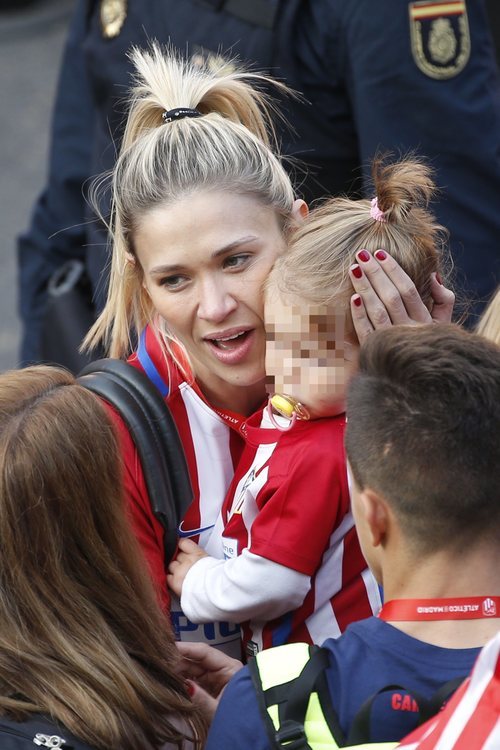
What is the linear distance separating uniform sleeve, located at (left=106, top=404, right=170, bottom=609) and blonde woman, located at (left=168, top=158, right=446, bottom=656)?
4cm

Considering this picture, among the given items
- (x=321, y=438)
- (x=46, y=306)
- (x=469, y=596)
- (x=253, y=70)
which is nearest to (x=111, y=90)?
(x=253, y=70)

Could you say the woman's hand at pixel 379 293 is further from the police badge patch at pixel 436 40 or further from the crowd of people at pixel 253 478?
the police badge patch at pixel 436 40

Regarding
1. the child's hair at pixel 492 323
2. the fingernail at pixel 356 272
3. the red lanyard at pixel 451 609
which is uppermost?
the fingernail at pixel 356 272

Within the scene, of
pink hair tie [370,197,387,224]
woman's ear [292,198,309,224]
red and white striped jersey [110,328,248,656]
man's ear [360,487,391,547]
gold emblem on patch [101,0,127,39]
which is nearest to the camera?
man's ear [360,487,391,547]

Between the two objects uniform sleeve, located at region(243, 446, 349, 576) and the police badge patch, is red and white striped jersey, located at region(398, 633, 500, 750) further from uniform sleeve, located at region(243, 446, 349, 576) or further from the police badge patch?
the police badge patch

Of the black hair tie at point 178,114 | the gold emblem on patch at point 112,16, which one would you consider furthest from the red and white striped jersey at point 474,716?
the gold emblem on patch at point 112,16

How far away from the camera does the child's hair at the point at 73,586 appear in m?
1.67

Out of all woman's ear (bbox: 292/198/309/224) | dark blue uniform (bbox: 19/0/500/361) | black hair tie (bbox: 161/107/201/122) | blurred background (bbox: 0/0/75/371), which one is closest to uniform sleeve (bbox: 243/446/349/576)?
woman's ear (bbox: 292/198/309/224)

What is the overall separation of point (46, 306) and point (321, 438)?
2121 mm

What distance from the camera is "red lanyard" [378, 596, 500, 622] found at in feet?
4.93

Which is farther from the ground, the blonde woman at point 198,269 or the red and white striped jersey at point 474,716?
the blonde woman at point 198,269

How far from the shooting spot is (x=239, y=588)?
6.45 ft

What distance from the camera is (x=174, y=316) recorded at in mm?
2225

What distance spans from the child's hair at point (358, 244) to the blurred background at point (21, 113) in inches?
161
